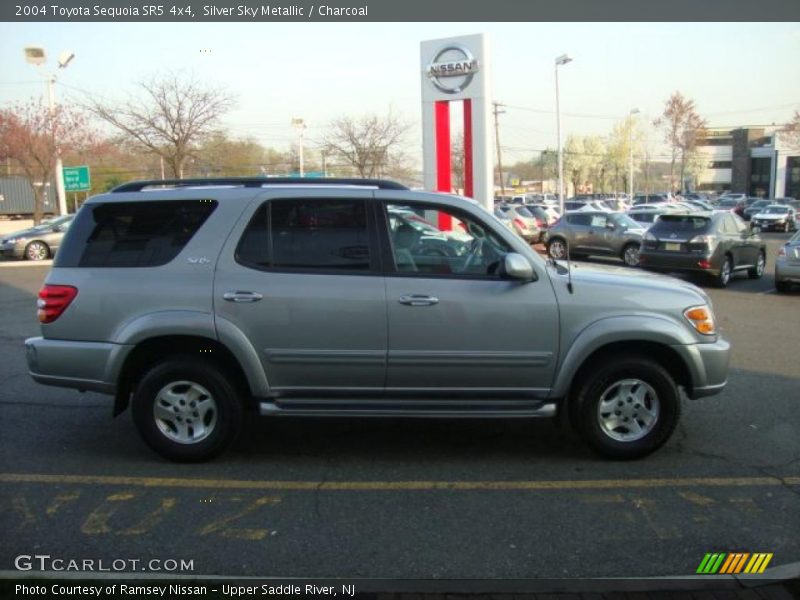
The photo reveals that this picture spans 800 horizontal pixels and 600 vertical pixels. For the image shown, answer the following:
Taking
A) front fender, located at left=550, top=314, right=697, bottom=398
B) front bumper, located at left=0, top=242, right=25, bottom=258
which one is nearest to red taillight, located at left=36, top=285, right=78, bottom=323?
front fender, located at left=550, top=314, right=697, bottom=398

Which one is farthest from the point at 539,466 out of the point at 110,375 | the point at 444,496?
the point at 110,375

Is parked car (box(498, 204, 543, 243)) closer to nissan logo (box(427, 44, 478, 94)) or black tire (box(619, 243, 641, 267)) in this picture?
black tire (box(619, 243, 641, 267))

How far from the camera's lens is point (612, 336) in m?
4.52

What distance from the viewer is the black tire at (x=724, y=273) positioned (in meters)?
14.7

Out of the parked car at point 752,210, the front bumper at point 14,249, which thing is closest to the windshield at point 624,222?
the front bumper at point 14,249

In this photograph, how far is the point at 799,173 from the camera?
8656 cm

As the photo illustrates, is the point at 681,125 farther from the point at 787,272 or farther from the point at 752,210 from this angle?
the point at 787,272

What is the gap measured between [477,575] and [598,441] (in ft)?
5.74

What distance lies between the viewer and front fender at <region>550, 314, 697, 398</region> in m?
4.51

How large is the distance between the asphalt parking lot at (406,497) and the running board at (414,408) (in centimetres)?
39

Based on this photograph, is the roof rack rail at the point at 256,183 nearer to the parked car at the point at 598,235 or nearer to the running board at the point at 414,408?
the running board at the point at 414,408

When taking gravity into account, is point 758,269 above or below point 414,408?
below

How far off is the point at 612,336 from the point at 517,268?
31.1 inches

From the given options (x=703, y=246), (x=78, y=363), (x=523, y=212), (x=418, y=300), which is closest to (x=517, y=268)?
(x=418, y=300)
